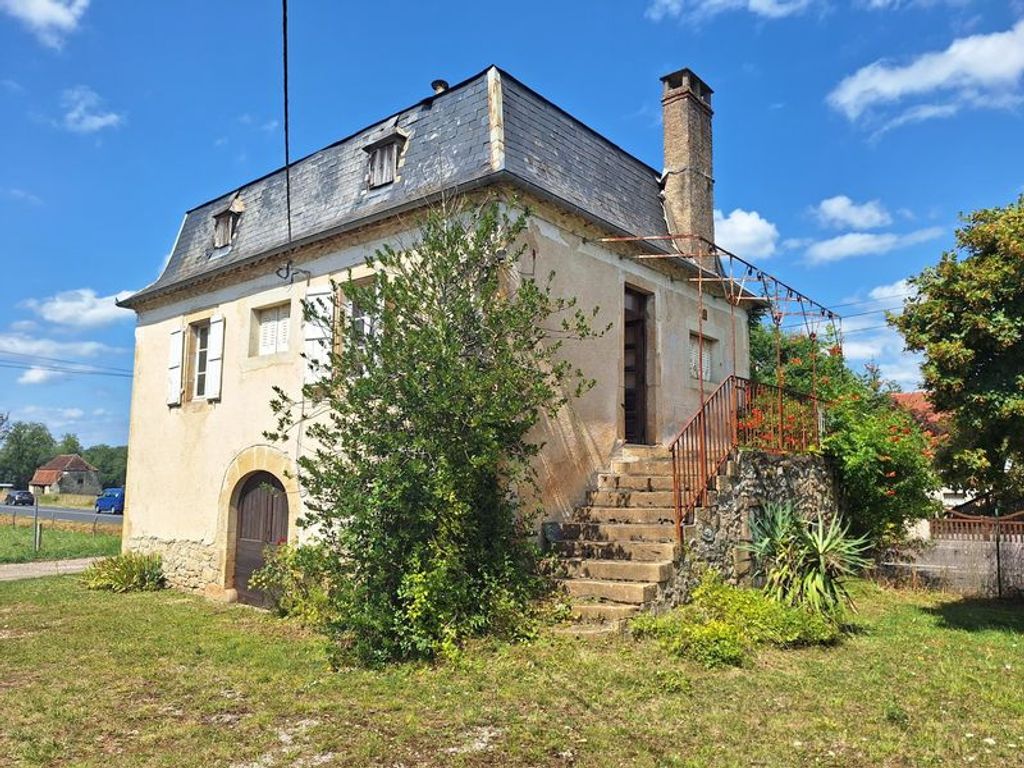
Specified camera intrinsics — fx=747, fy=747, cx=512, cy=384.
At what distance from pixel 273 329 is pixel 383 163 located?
2.90 meters

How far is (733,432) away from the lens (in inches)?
338

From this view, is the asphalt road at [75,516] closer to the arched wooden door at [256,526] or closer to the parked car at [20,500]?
the parked car at [20,500]

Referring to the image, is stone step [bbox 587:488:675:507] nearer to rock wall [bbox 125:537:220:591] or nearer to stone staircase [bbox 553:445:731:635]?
stone staircase [bbox 553:445:731:635]

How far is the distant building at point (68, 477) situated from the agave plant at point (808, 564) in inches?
2737

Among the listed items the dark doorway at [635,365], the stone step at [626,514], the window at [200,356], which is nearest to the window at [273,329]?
the window at [200,356]

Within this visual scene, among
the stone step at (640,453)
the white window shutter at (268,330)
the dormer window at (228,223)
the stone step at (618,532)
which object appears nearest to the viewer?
the stone step at (618,532)

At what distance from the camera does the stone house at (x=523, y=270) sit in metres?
8.44

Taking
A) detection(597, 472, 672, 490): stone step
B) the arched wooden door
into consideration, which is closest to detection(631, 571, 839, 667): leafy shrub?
detection(597, 472, 672, 490): stone step

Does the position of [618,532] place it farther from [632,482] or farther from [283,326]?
[283,326]

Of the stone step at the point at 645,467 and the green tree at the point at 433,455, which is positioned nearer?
the green tree at the point at 433,455

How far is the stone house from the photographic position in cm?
844

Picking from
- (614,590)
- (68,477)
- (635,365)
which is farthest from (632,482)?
(68,477)

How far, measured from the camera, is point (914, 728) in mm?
4605

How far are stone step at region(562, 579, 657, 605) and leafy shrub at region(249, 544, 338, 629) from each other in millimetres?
2299
